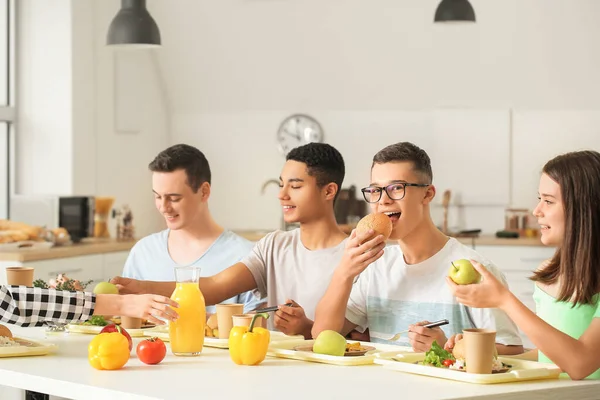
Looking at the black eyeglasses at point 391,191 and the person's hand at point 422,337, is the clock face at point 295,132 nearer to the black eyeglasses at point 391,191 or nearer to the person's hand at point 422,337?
the black eyeglasses at point 391,191

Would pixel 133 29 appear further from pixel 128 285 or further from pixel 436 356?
pixel 436 356

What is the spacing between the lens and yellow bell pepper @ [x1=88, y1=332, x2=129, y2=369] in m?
2.62

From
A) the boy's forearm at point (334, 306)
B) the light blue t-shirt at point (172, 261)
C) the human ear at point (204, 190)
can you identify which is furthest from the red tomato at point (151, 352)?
the human ear at point (204, 190)

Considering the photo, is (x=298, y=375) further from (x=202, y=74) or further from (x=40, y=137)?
(x=202, y=74)

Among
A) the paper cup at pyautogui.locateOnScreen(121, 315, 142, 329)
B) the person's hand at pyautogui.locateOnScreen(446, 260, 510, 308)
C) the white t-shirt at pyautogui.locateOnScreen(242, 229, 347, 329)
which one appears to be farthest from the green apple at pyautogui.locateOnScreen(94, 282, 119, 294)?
the person's hand at pyautogui.locateOnScreen(446, 260, 510, 308)

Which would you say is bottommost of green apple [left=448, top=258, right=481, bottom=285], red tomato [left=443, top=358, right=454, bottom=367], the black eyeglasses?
red tomato [left=443, top=358, right=454, bottom=367]

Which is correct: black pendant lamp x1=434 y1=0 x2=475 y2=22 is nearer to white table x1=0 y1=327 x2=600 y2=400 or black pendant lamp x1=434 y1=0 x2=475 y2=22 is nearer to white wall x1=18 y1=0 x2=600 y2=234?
white wall x1=18 y1=0 x2=600 y2=234

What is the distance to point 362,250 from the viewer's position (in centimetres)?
304

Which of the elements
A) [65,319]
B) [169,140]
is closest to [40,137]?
[169,140]

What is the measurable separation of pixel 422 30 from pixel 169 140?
7.56ft

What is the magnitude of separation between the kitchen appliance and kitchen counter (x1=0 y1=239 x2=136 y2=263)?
0.11m

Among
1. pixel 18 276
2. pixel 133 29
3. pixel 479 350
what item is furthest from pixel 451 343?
pixel 133 29

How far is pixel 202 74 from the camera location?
7.72 meters

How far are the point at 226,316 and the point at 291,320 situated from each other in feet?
0.85
